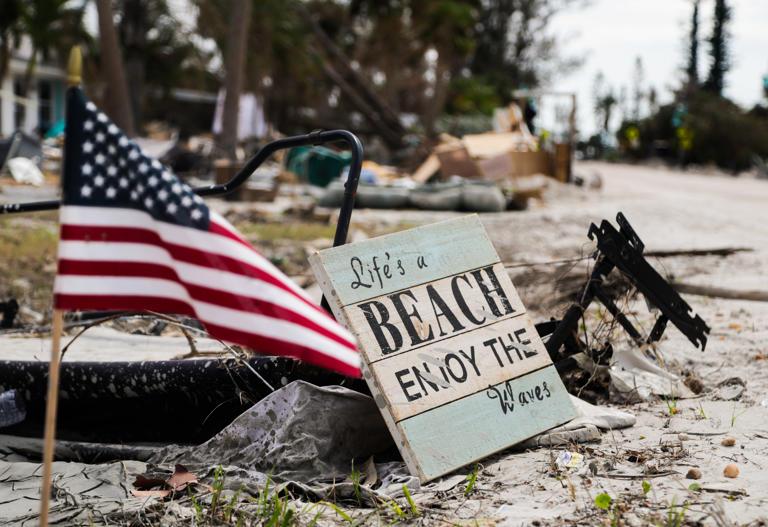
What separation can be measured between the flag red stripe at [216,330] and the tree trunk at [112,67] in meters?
14.9

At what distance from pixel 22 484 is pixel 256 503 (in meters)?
1.00

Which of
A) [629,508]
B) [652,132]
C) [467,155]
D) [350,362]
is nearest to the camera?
[350,362]

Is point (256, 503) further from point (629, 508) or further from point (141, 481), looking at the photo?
point (629, 508)

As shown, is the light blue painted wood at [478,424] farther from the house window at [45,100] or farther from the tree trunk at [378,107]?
the house window at [45,100]

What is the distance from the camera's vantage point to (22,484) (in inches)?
118

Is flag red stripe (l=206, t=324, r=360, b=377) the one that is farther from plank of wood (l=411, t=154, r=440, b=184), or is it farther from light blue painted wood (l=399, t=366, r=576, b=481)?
plank of wood (l=411, t=154, r=440, b=184)

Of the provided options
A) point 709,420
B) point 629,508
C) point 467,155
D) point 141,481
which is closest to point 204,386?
point 141,481

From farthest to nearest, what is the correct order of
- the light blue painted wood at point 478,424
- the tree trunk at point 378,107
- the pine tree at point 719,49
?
the pine tree at point 719,49
the tree trunk at point 378,107
the light blue painted wood at point 478,424

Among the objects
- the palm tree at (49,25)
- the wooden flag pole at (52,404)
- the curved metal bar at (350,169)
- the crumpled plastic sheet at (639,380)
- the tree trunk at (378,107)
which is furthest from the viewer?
the palm tree at (49,25)

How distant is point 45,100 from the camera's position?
37344mm

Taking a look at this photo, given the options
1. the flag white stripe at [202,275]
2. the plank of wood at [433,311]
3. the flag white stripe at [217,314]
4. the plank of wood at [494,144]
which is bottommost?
the plank of wood at [433,311]

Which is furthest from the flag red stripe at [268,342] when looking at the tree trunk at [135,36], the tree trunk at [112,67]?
the tree trunk at [135,36]

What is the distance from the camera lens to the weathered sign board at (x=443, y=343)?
2.89 m

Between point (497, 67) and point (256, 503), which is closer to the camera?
point (256, 503)
